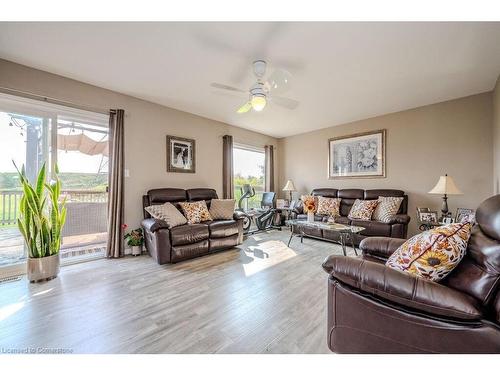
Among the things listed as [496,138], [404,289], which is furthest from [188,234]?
[496,138]

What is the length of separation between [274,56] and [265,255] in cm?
267

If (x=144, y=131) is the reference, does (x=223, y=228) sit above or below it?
below

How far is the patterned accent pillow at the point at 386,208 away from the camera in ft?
12.5

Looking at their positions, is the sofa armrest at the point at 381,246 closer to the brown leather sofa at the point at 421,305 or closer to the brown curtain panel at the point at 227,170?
the brown leather sofa at the point at 421,305

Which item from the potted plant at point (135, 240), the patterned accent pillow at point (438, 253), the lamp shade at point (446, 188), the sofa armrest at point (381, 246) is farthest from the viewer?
the potted plant at point (135, 240)

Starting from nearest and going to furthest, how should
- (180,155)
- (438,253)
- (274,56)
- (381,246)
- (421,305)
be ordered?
(421,305), (438,253), (381,246), (274,56), (180,155)

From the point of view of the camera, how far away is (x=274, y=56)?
2.37 m

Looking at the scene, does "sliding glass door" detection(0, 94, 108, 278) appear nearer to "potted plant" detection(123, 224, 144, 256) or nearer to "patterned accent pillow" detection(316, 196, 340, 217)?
"potted plant" detection(123, 224, 144, 256)

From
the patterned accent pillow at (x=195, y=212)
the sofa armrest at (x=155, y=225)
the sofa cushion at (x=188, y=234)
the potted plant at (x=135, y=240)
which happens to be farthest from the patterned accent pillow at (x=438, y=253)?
the potted plant at (x=135, y=240)

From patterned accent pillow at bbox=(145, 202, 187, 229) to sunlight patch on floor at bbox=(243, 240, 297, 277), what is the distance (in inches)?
46.4

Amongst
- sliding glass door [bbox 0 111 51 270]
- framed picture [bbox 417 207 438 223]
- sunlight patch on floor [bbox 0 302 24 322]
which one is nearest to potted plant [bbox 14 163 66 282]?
sliding glass door [bbox 0 111 51 270]

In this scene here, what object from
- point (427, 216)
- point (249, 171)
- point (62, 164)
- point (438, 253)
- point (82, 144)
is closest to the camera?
point (438, 253)

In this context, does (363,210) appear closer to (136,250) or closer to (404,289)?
(404,289)

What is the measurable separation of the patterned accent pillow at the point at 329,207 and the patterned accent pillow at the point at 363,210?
31cm
